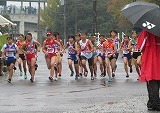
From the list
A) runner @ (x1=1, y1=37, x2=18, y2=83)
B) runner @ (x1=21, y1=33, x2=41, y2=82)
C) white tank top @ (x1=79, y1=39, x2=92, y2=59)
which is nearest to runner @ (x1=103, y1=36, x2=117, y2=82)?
white tank top @ (x1=79, y1=39, x2=92, y2=59)

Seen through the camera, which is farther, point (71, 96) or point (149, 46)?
point (71, 96)

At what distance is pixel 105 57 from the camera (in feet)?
63.7

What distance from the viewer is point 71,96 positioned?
13.3 metres

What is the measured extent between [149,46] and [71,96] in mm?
3811

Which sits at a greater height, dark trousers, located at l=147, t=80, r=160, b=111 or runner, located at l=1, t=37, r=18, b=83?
runner, located at l=1, t=37, r=18, b=83

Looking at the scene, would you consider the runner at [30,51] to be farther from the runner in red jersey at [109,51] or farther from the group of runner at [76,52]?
the runner in red jersey at [109,51]

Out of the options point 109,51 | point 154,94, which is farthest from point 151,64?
point 109,51

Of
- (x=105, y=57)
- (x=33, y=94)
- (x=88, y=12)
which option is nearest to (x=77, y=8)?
(x=88, y=12)

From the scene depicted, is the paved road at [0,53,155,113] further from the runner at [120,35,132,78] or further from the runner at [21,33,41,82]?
the runner at [120,35,132,78]

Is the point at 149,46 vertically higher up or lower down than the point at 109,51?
higher up

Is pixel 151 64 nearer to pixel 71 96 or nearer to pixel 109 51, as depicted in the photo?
pixel 71 96

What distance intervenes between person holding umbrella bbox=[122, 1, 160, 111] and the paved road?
0.45 m

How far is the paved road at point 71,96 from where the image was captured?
10766mm

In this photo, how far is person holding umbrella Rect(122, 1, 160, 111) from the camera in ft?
32.5
